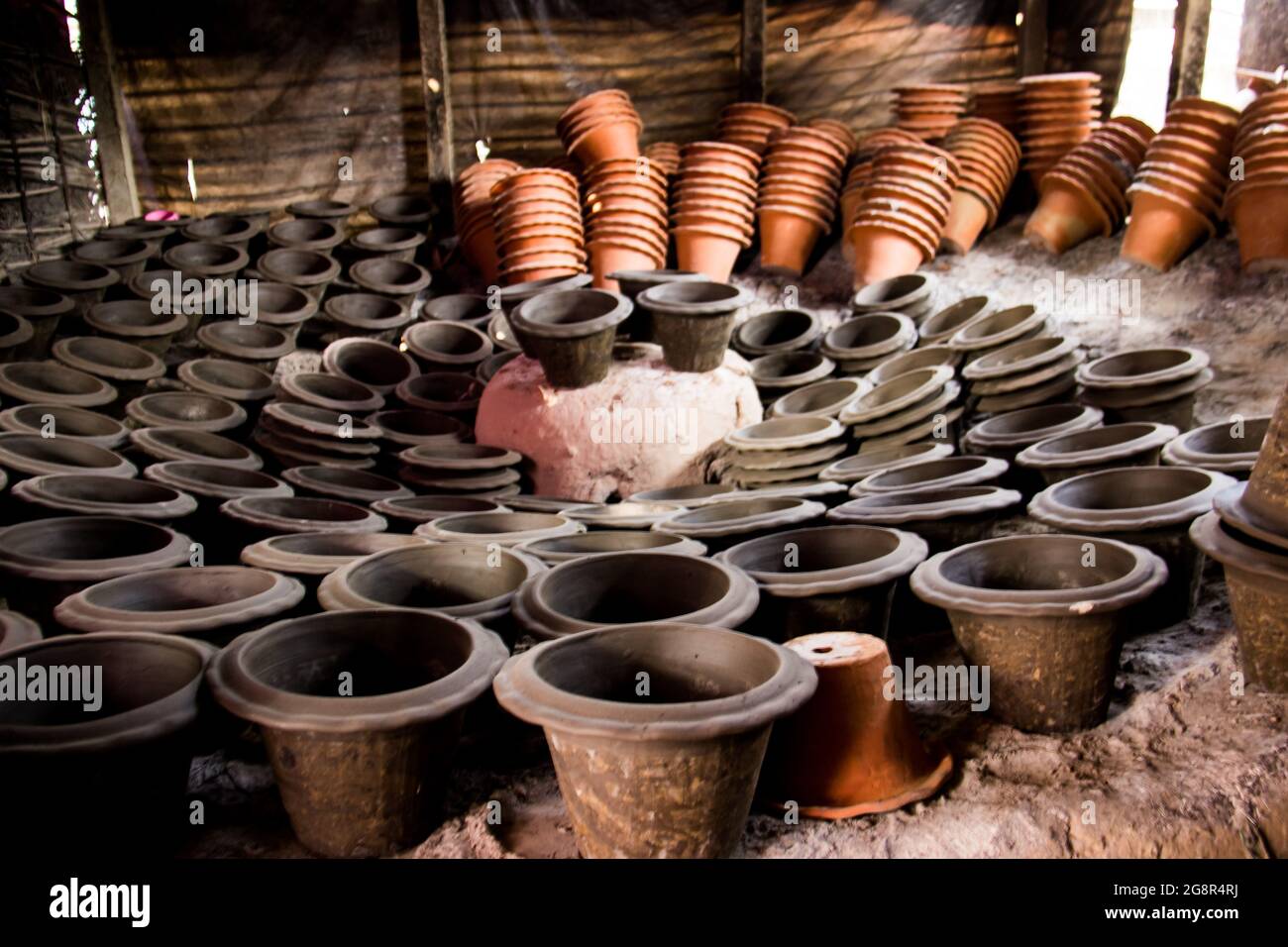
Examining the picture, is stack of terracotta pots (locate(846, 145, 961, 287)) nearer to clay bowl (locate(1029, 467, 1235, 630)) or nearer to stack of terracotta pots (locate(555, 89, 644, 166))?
stack of terracotta pots (locate(555, 89, 644, 166))

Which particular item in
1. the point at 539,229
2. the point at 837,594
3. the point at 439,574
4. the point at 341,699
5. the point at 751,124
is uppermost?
the point at 751,124

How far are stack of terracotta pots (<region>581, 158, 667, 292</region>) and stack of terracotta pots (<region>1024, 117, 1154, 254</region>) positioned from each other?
2.54 metres

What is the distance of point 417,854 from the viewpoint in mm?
2295

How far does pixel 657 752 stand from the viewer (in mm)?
1987

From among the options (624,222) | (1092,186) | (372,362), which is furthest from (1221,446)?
(372,362)

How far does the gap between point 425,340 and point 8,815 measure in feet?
15.4

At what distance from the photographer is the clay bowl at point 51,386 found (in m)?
4.81

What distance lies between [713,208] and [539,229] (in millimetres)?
1194

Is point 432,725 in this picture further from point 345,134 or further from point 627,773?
point 345,134

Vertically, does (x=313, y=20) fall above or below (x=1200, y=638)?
above

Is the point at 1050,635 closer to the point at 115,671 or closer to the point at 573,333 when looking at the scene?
the point at 115,671

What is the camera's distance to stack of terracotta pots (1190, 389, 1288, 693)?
2.38m

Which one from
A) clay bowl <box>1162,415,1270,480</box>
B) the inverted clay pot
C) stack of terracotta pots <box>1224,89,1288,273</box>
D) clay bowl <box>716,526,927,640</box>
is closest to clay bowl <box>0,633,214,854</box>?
the inverted clay pot

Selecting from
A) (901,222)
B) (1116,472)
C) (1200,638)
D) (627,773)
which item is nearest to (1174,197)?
(901,222)
